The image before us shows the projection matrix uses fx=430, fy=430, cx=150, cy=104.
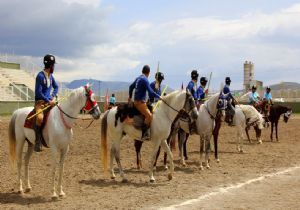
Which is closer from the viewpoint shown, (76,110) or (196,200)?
(196,200)

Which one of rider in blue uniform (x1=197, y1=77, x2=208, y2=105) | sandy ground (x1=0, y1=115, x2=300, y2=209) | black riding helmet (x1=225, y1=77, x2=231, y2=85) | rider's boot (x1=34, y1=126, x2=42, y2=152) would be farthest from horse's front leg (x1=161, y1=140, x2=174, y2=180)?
black riding helmet (x1=225, y1=77, x2=231, y2=85)

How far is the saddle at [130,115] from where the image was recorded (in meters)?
11.3

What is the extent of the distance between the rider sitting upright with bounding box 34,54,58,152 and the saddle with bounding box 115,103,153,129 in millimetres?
2127

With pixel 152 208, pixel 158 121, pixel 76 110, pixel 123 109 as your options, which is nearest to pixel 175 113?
pixel 158 121

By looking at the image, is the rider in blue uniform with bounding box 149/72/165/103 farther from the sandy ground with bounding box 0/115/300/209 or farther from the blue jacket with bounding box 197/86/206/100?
the sandy ground with bounding box 0/115/300/209

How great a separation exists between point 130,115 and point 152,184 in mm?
1893

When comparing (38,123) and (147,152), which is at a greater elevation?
(38,123)

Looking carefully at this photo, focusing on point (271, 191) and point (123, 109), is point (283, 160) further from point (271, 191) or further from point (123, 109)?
point (123, 109)

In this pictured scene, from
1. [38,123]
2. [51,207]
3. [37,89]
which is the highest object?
[37,89]

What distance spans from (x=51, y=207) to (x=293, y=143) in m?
15.0

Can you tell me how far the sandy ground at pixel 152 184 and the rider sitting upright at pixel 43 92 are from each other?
140 cm

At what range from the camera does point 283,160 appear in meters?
14.8

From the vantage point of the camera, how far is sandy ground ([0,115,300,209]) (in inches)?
343

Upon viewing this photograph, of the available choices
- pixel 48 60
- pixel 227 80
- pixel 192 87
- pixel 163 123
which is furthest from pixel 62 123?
pixel 227 80
